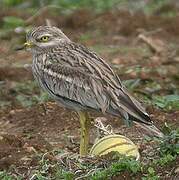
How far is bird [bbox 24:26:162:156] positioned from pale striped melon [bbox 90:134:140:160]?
28 cm

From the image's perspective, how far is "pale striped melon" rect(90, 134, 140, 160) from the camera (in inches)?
271

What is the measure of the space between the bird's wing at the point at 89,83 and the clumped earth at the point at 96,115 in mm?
418

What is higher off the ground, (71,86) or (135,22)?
(71,86)

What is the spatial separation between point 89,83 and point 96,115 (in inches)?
60.0

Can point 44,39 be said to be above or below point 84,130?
above

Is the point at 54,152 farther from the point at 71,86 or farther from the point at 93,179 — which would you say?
the point at 93,179

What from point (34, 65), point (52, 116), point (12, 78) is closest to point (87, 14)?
point (12, 78)

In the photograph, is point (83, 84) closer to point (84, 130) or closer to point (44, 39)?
point (84, 130)

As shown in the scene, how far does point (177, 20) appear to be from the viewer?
1342 centimetres

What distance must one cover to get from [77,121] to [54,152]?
138 centimetres

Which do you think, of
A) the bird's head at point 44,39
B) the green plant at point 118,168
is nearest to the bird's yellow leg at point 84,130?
the bird's head at point 44,39

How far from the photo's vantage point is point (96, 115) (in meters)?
8.90

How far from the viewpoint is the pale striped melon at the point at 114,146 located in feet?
22.6

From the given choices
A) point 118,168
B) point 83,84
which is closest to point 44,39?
point 83,84
